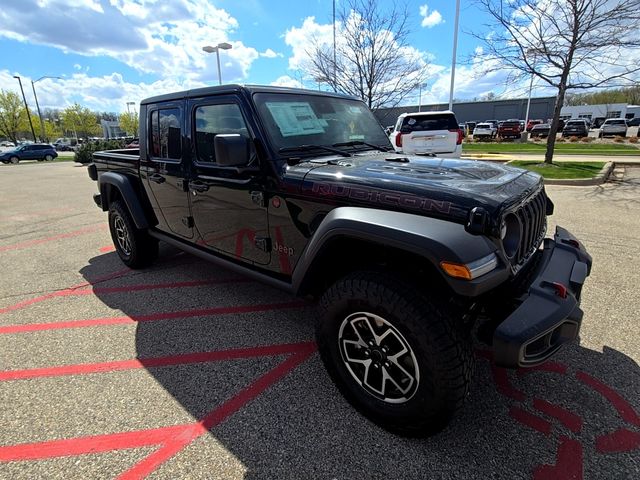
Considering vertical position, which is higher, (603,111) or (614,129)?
(603,111)

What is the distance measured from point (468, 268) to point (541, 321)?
0.46m

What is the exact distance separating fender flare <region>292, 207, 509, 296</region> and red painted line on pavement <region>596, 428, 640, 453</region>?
1.04 metres

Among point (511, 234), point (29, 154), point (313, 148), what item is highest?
point (313, 148)

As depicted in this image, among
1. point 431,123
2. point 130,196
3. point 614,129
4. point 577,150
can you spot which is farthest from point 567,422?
point 614,129

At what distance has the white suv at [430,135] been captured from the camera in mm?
9906

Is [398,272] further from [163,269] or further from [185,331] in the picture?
[163,269]

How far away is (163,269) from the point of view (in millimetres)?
4754

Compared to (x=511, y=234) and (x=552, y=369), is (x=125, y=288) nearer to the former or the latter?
(x=511, y=234)

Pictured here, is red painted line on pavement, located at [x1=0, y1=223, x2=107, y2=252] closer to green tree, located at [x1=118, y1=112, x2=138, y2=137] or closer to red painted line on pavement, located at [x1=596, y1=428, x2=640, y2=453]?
red painted line on pavement, located at [x1=596, y1=428, x2=640, y2=453]

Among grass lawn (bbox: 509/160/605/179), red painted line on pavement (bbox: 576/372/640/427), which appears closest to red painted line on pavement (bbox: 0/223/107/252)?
red painted line on pavement (bbox: 576/372/640/427)

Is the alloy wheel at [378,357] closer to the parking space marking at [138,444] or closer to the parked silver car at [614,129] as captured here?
the parking space marking at [138,444]

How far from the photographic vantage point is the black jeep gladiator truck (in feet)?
6.14

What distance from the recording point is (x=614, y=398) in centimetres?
235

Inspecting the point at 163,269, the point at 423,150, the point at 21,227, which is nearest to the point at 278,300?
the point at 163,269
